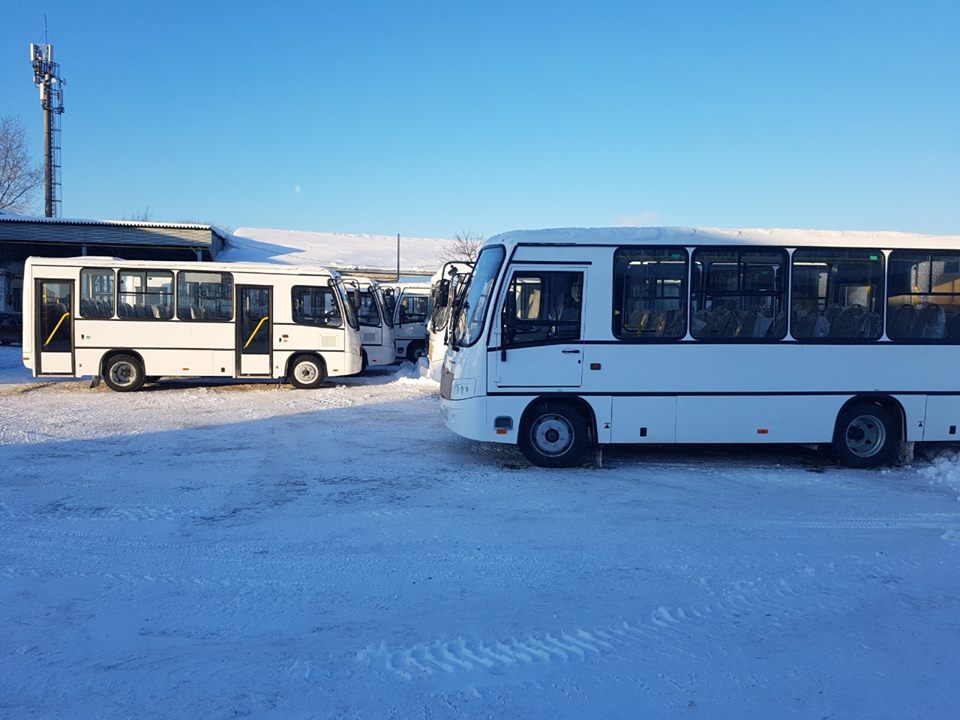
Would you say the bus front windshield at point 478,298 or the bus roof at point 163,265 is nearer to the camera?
the bus front windshield at point 478,298

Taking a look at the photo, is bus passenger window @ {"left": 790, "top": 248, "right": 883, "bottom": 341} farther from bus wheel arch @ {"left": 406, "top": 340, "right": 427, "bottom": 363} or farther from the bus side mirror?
bus wheel arch @ {"left": 406, "top": 340, "right": 427, "bottom": 363}

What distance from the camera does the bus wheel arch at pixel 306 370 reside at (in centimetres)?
1716

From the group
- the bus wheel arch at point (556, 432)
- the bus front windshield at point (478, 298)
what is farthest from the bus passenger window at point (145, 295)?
the bus wheel arch at point (556, 432)

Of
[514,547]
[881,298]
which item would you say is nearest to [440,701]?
[514,547]

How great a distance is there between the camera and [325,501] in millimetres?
7535

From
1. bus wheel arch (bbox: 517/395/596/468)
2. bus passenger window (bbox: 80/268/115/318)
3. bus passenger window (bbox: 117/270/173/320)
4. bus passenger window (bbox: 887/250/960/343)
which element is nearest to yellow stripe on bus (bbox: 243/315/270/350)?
bus passenger window (bbox: 117/270/173/320)

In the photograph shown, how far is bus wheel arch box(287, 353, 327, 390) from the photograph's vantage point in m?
17.2

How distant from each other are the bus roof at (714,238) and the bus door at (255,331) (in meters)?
9.04

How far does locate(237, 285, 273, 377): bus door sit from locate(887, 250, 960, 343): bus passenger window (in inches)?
497

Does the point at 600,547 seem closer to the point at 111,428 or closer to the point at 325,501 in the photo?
the point at 325,501

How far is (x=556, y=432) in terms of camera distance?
30.2 ft

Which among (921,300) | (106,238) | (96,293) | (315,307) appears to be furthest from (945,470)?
(106,238)

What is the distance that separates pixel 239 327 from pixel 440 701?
46.6ft

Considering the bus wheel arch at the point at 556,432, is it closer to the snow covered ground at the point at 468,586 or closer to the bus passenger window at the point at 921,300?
the snow covered ground at the point at 468,586
